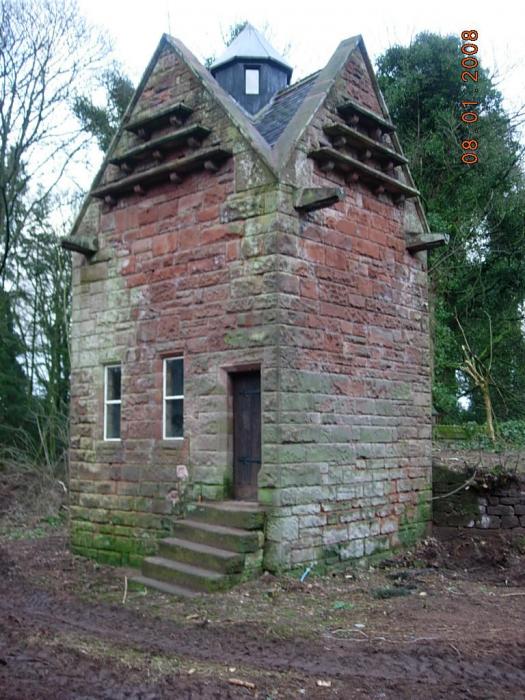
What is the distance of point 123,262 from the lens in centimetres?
1104

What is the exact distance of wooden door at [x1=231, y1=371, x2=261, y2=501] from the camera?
9.39m

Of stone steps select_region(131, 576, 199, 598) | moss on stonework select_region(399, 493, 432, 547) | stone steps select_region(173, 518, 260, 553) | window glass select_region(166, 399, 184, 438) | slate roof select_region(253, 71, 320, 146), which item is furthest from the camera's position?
moss on stonework select_region(399, 493, 432, 547)

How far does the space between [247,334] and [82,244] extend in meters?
3.64

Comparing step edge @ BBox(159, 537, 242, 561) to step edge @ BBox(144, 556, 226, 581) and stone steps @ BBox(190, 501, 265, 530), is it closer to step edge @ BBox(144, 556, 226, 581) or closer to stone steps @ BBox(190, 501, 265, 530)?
step edge @ BBox(144, 556, 226, 581)

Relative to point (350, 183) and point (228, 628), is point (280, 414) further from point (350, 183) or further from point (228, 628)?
point (350, 183)

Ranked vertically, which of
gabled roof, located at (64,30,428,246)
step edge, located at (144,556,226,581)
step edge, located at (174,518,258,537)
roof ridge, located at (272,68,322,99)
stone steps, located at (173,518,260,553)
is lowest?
step edge, located at (144,556,226,581)

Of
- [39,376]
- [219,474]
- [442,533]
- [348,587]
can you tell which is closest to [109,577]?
[219,474]

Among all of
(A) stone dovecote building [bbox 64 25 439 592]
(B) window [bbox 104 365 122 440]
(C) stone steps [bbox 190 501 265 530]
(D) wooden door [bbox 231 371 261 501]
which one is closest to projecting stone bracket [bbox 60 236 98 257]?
(A) stone dovecote building [bbox 64 25 439 592]

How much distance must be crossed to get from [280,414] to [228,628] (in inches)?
105

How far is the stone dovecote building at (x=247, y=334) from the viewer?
29.7ft

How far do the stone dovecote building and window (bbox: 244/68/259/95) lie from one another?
138 cm

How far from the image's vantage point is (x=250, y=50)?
13.4 m

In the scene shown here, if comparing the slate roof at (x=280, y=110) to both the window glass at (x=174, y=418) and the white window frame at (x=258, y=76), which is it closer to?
the white window frame at (x=258, y=76)

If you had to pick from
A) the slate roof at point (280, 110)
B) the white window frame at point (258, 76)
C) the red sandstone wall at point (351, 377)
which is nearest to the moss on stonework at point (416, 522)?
the red sandstone wall at point (351, 377)
